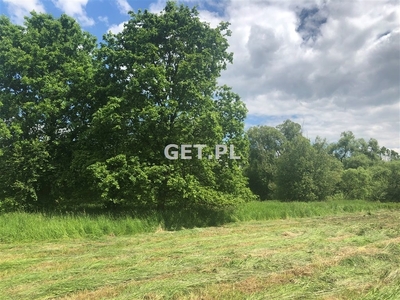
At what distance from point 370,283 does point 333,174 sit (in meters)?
29.0

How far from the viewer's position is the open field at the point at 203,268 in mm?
4434

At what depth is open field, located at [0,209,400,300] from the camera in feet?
14.5

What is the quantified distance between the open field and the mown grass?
51 cm

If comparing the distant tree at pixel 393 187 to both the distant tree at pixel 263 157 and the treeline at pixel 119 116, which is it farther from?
the treeline at pixel 119 116

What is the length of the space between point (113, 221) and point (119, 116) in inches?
174

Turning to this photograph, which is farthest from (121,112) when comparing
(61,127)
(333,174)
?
(333,174)

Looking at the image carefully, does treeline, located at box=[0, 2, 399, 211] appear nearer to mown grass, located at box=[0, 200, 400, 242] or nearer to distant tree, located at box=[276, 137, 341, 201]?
mown grass, located at box=[0, 200, 400, 242]

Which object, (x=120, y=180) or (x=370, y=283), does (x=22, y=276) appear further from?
(x=120, y=180)

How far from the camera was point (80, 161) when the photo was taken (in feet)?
44.4

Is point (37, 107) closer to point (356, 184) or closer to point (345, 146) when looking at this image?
point (356, 184)

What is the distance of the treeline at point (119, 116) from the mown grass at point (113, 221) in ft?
2.81

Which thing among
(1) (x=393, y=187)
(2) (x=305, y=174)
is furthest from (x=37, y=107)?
(1) (x=393, y=187)

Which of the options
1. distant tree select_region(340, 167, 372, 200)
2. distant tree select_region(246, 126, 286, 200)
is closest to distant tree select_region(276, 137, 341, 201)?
distant tree select_region(340, 167, 372, 200)

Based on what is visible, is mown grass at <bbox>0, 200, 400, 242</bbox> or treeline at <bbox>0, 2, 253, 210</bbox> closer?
mown grass at <bbox>0, 200, 400, 242</bbox>
